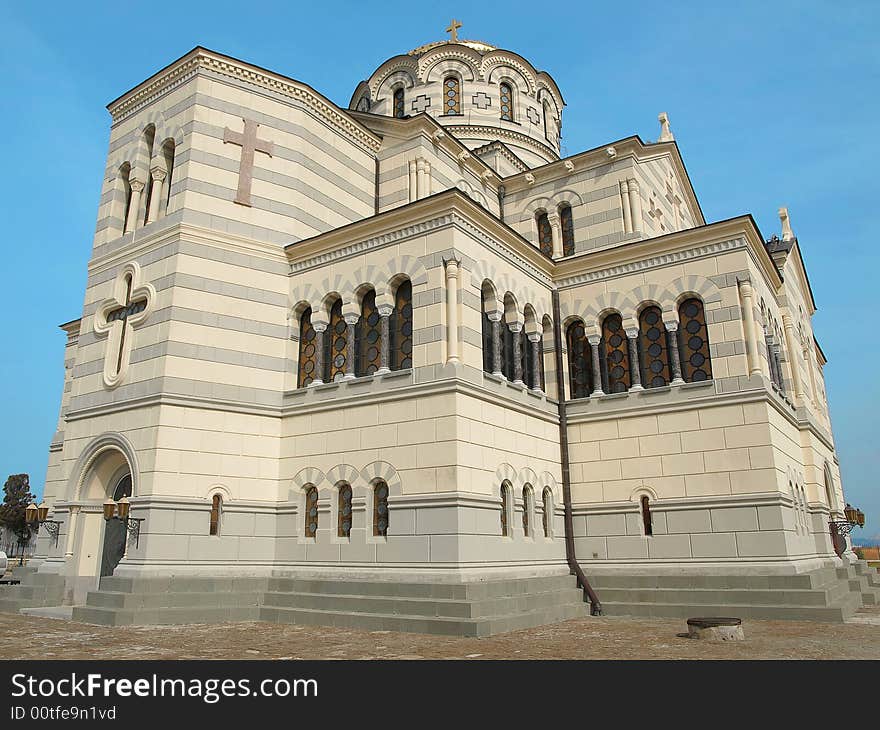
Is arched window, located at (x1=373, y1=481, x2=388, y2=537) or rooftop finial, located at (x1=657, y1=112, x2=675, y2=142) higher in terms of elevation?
rooftop finial, located at (x1=657, y1=112, x2=675, y2=142)

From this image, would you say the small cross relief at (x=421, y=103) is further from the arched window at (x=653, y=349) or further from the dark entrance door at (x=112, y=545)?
the dark entrance door at (x=112, y=545)

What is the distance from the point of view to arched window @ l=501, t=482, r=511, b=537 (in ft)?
57.7

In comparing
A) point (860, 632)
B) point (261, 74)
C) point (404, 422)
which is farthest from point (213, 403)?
point (860, 632)

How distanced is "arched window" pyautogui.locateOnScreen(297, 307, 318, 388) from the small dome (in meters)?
14.1

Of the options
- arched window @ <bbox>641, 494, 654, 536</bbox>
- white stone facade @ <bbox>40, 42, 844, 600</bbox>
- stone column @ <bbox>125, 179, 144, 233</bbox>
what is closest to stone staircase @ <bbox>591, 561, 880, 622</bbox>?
white stone facade @ <bbox>40, 42, 844, 600</bbox>

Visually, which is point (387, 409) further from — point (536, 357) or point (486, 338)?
point (536, 357)

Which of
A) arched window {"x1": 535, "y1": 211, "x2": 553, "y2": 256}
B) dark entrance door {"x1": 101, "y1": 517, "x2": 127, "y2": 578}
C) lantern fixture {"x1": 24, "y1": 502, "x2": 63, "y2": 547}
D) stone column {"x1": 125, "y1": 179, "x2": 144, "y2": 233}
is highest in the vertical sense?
arched window {"x1": 535, "y1": 211, "x2": 553, "y2": 256}

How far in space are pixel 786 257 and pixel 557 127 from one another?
14009 mm

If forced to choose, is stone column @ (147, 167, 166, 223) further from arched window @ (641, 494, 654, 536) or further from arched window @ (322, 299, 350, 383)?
arched window @ (641, 494, 654, 536)

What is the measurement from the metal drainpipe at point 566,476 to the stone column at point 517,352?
2052 millimetres

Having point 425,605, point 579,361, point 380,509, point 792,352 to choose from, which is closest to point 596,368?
point 579,361

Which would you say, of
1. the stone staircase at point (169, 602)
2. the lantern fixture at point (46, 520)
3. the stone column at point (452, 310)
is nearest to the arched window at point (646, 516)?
the stone column at point (452, 310)

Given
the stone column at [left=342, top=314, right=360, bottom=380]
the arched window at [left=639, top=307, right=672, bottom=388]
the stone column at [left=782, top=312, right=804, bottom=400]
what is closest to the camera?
the stone column at [left=342, top=314, right=360, bottom=380]

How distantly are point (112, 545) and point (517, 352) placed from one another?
39.4ft
